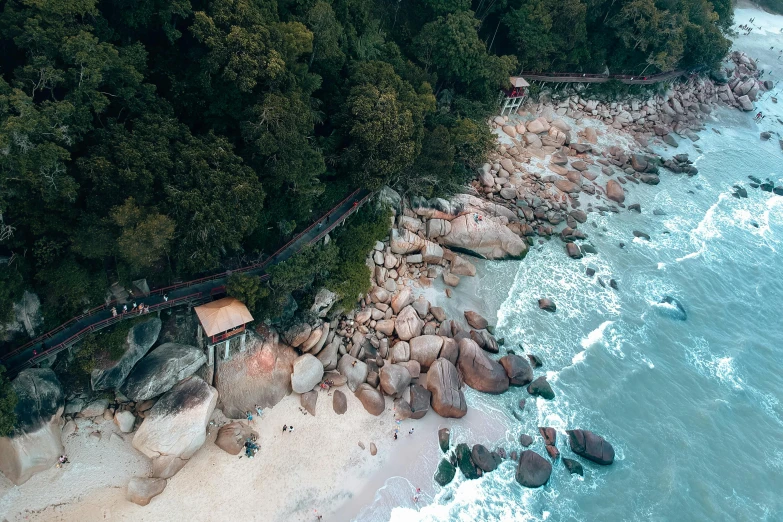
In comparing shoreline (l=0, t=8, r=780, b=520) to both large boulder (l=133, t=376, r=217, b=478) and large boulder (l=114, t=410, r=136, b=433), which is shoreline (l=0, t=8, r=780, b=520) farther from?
large boulder (l=133, t=376, r=217, b=478)

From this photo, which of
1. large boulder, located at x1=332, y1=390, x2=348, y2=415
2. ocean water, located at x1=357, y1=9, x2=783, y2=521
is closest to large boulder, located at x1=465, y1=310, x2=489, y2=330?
ocean water, located at x1=357, y1=9, x2=783, y2=521

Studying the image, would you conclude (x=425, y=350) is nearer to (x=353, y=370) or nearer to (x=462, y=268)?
(x=353, y=370)

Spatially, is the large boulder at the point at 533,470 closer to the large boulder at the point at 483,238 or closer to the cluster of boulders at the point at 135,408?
the large boulder at the point at 483,238

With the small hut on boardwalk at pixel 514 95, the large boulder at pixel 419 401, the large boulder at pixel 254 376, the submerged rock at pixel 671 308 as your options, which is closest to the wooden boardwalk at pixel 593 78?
the small hut on boardwalk at pixel 514 95

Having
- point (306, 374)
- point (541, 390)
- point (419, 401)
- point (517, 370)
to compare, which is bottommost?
point (541, 390)

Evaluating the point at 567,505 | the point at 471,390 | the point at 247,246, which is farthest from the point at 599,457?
the point at 247,246

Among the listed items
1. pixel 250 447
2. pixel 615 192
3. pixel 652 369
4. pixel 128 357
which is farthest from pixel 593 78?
pixel 128 357
